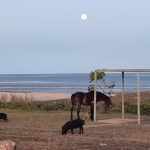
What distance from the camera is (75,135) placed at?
21.4 m

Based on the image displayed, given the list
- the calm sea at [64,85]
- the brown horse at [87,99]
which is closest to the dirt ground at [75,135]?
the brown horse at [87,99]

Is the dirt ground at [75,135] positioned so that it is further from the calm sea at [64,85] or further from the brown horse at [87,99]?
the calm sea at [64,85]

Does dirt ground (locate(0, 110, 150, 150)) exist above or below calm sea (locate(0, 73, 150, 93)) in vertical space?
below

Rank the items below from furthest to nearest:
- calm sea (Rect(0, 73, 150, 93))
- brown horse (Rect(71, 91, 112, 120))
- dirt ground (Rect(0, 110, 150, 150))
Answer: calm sea (Rect(0, 73, 150, 93)), brown horse (Rect(71, 91, 112, 120)), dirt ground (Rect(0, 110, 150, 150))

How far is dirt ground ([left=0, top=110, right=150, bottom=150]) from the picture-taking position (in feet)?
59.7

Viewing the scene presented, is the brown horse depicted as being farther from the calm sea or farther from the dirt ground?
the calm sea

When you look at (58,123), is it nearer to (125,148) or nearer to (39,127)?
(39,127)

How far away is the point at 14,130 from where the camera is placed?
23.0 m

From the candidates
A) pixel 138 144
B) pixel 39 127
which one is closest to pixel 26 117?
pixel 39 127

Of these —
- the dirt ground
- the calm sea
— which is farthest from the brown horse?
the calm sea

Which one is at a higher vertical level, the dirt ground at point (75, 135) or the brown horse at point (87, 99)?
the brown horse at point (87, 99)

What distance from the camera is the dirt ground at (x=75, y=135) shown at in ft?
59.7

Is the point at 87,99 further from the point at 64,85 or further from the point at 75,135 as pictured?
the point at 64,85

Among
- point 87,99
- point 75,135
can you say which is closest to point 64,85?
point 87,99
